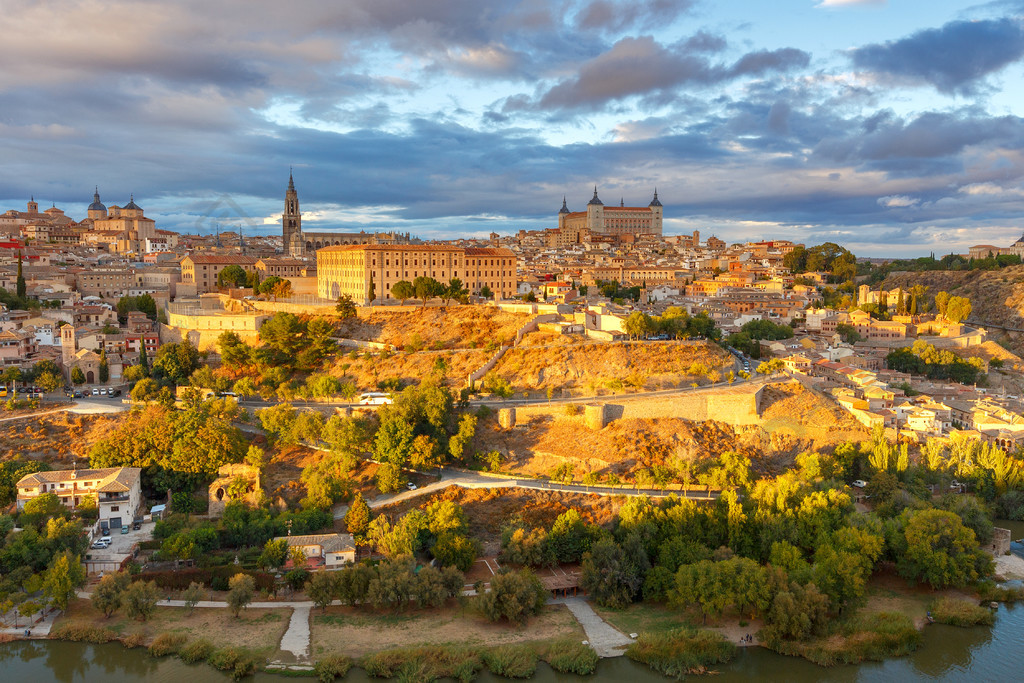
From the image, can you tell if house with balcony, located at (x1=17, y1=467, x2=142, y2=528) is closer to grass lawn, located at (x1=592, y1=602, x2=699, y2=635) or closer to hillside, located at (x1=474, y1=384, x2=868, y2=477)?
hillside, located at (x1=474, y1=384, x2=868, y2=477)

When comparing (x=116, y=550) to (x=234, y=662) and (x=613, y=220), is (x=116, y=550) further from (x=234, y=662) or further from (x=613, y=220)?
(x=613, y=220)

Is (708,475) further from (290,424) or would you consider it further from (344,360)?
(344,360)

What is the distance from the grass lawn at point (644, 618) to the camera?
2063 centimetres

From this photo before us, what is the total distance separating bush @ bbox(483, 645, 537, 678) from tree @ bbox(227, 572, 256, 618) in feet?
22.5

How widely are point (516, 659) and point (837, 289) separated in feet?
216

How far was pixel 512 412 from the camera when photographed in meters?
31.3

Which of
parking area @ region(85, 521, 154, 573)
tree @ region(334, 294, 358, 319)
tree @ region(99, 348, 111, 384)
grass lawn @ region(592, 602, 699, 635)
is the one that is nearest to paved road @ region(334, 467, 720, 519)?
grass lawn @ region(592, 602, 699, 635)

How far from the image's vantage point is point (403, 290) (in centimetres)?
4588

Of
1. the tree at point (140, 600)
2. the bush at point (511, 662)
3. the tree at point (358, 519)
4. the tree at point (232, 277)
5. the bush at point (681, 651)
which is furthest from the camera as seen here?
the tree at point (232, 277)

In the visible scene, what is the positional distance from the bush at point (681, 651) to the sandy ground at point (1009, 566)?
10.8 meters

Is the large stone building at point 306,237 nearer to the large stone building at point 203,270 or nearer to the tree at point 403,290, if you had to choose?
the large stone building at point 203,270

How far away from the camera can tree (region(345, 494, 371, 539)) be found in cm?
2430

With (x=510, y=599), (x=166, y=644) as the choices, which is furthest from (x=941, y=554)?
(x=166, y=644)

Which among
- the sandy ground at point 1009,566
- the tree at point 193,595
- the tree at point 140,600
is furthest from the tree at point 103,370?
the sandy ground at point 1009,566
